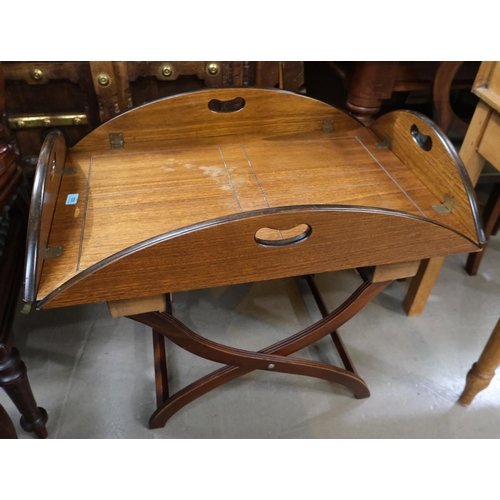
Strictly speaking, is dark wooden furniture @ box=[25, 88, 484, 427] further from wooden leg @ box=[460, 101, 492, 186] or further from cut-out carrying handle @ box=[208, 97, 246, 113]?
wooden leg @ box=[460, 101, 492, 186]

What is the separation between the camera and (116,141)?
981 millimetres

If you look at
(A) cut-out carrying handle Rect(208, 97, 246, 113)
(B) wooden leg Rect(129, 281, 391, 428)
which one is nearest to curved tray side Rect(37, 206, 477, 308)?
(B) wooden leg Rect(129, 281, 391, 428)

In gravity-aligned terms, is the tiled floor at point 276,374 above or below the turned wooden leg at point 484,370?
below

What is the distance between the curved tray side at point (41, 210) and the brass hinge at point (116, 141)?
127 millimetres

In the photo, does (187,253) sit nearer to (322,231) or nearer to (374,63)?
(322,231)

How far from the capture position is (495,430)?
1097 mm

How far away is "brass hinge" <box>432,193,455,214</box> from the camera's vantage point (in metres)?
0.83

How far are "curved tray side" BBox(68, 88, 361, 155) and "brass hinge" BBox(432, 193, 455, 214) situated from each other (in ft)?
1.13

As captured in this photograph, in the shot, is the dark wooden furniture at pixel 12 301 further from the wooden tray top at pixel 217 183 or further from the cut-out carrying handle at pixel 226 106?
the cut-out carrying handle at pixel 226 106

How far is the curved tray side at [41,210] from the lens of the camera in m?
0.65

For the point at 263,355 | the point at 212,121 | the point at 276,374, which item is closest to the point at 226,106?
the point at 212,121

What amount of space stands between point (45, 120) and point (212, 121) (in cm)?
50

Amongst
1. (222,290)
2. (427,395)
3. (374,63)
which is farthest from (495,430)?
(374,63)

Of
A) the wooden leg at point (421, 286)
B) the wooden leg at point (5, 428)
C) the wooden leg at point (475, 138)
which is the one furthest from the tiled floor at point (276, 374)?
the wooden leg at point (475, 138)
